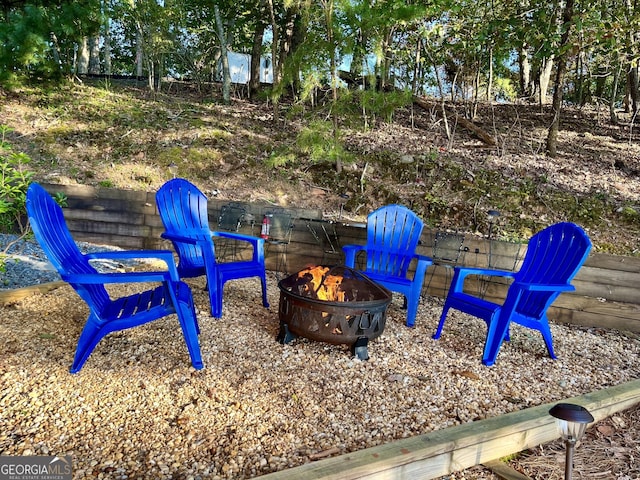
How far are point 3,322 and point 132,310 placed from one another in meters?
0.96

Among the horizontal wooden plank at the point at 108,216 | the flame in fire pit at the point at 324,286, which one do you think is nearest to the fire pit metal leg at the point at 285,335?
the flame in fire pit at the point at 324,286

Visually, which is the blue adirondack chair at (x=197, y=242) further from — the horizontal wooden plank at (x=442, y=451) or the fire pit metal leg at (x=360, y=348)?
the horizontal wooden plank at (x=442, y=451)

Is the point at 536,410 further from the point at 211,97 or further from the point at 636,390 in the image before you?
the point at 211,97

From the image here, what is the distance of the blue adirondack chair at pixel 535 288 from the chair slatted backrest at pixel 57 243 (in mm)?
2070

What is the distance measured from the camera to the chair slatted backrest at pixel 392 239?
11.3 ft

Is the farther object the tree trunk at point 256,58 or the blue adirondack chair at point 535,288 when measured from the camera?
the tree trunk at point 256,58

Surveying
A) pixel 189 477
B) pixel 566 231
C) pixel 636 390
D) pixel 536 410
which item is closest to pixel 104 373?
pixel 189 477

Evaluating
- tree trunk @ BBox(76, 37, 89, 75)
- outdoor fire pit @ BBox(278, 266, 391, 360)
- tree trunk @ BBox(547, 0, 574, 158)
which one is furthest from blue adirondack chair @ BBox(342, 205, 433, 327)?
tree trunk @ BBox(76, 37, 89, 75)

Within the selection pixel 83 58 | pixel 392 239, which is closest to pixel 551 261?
pixel 392 239

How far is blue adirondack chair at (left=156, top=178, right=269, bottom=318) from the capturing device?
9.74 ft

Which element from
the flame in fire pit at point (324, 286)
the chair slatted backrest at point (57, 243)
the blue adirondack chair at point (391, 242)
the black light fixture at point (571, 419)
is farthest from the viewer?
the blue adirondack chair at point (391, 242)

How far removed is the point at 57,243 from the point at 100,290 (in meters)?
0.30

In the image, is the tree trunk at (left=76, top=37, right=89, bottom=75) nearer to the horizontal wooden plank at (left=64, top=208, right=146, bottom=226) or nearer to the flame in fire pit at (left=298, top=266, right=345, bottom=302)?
the horizontal wooden plank at (left=64, top=208, right=146, bottom=226)

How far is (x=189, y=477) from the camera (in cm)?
143
